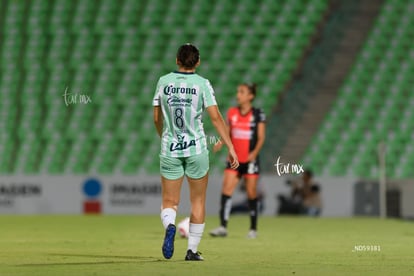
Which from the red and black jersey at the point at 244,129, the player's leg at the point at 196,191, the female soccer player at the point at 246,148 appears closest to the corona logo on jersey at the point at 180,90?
the player's leg at the point at 196,191

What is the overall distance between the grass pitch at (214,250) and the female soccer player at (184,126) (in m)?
0.63

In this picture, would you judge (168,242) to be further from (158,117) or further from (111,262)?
(158,117)

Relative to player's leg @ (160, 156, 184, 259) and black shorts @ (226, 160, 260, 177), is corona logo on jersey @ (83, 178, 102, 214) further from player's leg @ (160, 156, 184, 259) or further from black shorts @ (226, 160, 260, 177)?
player's leg @ (160, 156, 184, 259)

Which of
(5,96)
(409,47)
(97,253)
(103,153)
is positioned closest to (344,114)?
(409,47)

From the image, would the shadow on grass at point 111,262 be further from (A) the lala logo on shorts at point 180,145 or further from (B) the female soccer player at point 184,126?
(A) the lala logo on shorts at point 180,145

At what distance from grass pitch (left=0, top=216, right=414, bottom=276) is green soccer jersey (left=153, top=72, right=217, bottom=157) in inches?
36.1

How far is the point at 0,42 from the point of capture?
73.3ft

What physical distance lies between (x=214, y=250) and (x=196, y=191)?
166cm

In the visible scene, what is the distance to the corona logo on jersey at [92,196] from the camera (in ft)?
64.1

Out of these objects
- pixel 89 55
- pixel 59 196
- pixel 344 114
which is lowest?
pixel 59 196

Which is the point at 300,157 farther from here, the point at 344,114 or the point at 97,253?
the point at 97,253

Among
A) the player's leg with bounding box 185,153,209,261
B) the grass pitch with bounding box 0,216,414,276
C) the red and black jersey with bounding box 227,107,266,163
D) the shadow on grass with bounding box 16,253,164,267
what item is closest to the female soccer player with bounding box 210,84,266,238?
the red and black jersey with bounding box 227,107,266,163

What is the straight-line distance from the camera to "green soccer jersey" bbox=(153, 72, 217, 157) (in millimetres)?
7863

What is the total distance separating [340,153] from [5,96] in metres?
7.36
